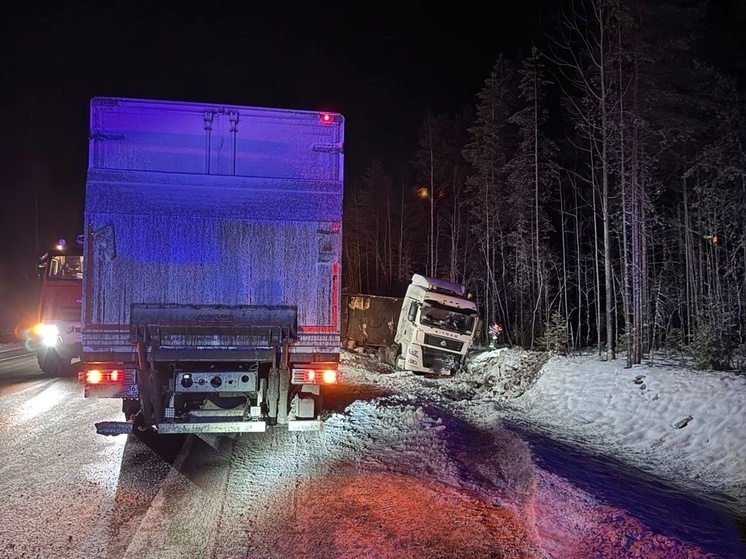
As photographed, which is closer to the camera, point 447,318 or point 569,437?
point 569,437

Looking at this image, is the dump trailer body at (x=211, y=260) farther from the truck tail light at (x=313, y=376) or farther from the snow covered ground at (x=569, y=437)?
the snow covered ground at (x=569, y=437)

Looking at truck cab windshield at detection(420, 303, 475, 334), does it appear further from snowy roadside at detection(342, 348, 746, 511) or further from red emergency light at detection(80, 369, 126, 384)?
red emergency light at detection(80, 369, 126, 384)

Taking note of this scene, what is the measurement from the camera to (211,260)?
6566 mm

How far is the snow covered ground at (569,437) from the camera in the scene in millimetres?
5020

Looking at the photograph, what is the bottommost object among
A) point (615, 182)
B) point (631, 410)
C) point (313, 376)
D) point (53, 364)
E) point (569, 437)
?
point (569, 437)

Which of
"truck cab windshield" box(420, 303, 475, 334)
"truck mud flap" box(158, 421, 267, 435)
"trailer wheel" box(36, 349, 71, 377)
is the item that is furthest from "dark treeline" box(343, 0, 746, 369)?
"trailer wheel" box(36, 349, 71, 377)

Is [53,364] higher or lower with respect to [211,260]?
lower

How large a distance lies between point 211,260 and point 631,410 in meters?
8.65

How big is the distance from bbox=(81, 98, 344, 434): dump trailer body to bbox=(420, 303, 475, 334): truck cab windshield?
1071cm

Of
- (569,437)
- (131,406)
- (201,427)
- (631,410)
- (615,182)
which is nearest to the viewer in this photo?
(201,427)

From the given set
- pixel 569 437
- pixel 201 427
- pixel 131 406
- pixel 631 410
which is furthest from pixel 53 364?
pixel 631 410

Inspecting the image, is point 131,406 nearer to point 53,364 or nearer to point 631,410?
point 631,410

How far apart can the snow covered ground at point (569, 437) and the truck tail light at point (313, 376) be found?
1250mm

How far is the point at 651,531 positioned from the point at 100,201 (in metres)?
6.77
